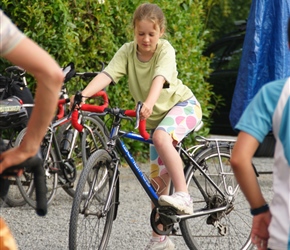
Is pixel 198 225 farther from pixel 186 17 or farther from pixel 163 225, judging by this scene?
pixel 186 17

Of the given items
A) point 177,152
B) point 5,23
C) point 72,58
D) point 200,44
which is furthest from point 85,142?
point 5,23

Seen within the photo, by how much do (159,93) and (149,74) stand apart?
278mm

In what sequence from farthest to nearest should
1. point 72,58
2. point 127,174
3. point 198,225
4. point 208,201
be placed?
point 127,174, point 72,58, point 198,225, point 208,201

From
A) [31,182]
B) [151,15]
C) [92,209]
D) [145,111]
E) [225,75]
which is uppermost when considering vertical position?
[151,15]

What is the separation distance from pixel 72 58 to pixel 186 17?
201 cm

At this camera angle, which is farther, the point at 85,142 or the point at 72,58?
the point at 72,58

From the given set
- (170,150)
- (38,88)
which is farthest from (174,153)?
(38,88)

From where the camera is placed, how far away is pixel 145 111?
551 centimetres

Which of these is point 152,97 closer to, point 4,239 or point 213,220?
point 213,220

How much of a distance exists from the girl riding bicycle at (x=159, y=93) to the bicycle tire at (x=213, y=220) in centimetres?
21

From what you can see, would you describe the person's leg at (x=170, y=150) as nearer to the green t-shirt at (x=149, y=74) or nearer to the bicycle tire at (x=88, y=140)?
the green t-shirt at (x=149, y=74)

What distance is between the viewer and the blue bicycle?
5.74 m

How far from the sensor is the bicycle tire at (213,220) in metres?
6.27

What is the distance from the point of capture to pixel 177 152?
591 cm
